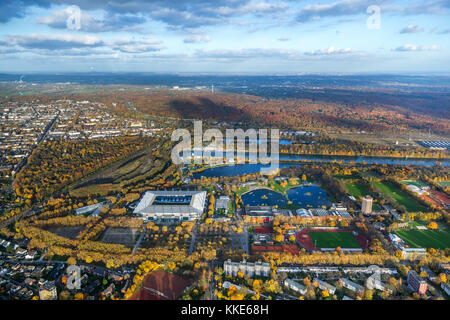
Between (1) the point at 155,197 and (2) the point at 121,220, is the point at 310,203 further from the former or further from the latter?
(2) the point at 121,220

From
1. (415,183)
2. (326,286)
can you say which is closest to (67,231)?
(326,286)

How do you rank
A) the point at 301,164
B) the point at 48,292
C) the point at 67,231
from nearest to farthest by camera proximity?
1. the point at 48,292
2. the point at 67,231
3. the point at 301,164

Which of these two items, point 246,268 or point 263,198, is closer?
point 246,268

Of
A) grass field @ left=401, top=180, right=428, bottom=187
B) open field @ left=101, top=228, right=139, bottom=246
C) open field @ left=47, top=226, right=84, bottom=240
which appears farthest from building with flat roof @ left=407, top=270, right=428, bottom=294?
open field @ left=47, top=226, right=84, bottom=240

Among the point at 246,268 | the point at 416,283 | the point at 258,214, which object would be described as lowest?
the point at 416,283

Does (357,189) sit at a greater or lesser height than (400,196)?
greater

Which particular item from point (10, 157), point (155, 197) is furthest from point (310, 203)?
point (10, 157)

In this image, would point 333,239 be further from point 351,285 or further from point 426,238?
point 426,238

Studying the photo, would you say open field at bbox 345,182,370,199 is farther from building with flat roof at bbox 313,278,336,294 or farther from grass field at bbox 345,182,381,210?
building with flat roof at bbox 313,278,336,294
